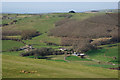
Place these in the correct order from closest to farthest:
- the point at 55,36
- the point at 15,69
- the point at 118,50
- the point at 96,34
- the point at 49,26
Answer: the point at 15,69
the point at 118,50
the point at 96,34
the point at 55,36
the point at 49,26

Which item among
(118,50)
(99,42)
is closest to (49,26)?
(99,42)

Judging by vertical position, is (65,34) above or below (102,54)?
above

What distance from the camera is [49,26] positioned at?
90.8m

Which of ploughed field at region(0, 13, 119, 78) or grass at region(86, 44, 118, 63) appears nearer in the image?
grass at region(86, 44, 118, 63)

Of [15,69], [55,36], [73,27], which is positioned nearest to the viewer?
[15,69]

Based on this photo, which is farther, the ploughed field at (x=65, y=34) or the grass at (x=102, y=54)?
the ploughed field at (x=65, y=34)

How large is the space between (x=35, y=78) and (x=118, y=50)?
38.0 meters

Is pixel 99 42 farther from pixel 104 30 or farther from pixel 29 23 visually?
pixel 29 23

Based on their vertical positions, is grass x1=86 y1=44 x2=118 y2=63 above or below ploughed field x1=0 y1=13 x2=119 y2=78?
below

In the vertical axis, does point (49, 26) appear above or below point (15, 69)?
above

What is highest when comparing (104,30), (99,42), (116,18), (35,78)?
(116,18)

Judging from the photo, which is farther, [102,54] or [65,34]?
[65,34]

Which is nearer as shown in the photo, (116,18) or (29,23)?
(116,18)

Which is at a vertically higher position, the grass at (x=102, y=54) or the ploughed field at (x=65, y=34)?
the ploughed field at (x=65, y=34)
